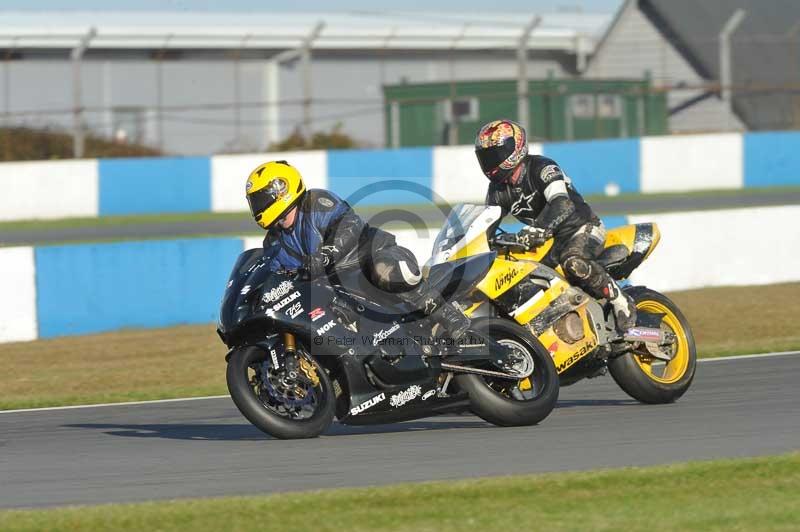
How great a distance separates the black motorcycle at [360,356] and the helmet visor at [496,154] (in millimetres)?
731

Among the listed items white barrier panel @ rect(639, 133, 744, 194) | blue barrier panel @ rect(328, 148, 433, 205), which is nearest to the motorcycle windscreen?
blue barrier panel @ rect(328, 148, 433, 205)

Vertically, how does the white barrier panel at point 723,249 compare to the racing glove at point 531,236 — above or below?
below

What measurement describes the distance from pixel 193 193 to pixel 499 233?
16372mm

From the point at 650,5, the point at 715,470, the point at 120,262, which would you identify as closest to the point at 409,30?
the point at 650,5

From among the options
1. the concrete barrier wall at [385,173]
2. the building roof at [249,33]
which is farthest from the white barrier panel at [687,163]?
the building roof at [249,33]

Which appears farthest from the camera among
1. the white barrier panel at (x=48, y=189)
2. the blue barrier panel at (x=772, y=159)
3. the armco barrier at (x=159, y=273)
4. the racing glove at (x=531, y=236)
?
the blue barrier panel at (x=772, y=159)

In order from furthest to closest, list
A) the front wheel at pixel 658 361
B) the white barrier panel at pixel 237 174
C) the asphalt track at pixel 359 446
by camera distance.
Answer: the white barrier panel at pixel 237 174 → the front wheel at pixel 658 361 → the asphalt track at pixel 359 446

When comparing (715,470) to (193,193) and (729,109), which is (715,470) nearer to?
(193,193)

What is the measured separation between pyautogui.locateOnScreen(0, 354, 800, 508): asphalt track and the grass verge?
150cm

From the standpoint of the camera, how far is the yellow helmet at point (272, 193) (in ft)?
23.3

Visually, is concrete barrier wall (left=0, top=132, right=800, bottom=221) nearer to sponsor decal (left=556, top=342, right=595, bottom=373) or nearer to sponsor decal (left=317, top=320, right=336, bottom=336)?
sponsor decal (left=556, top=342, right=595, bottom=373)

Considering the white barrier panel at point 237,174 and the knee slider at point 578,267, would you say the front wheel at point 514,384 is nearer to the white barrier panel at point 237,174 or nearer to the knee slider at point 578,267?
the knee slider at point 578,267

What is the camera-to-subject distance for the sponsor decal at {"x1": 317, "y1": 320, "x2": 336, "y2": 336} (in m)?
6.98

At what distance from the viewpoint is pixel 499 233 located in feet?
26.4
